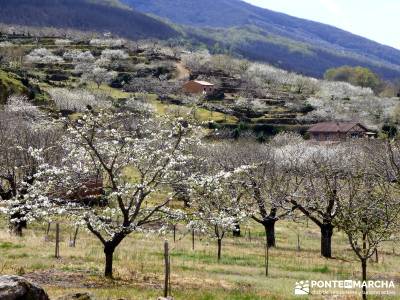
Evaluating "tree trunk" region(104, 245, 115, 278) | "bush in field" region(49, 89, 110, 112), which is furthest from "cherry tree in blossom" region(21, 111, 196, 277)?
Answer: "bush in field" region(49, 89, 110, 112)

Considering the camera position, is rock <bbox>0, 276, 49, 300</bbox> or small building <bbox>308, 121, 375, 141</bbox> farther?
small building <bbox>308, 121, 375, 141</bbox>

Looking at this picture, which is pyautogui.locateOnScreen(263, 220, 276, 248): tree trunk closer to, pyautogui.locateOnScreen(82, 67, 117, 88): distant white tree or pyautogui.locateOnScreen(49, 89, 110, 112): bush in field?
pyautogui.locateOnScreen(49, 89, 110, 112): bush in field

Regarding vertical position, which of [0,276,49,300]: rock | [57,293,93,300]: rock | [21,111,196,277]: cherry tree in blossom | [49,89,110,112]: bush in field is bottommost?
[57,293,93,300]: rock

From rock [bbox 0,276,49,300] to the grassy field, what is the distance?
2.76 meters

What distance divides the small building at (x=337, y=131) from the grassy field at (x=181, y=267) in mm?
85920

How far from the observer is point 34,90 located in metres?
129

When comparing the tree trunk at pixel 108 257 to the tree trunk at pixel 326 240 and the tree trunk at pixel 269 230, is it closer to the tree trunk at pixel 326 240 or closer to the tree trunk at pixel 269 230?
the tree trunk at pixel 326 240

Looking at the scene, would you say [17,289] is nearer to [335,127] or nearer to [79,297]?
[79,297]

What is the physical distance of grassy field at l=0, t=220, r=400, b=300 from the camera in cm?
2031

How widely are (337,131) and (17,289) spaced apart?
12406 cm

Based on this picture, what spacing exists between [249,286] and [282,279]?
167 inches

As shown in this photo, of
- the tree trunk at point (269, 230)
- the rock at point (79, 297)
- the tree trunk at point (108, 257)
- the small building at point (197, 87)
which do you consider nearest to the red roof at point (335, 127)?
the small building at point (197, 87)

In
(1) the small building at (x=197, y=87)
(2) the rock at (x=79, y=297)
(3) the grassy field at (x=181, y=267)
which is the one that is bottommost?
(3) the grassy field at (x=181, y=267)

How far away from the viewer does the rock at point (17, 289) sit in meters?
13.4
